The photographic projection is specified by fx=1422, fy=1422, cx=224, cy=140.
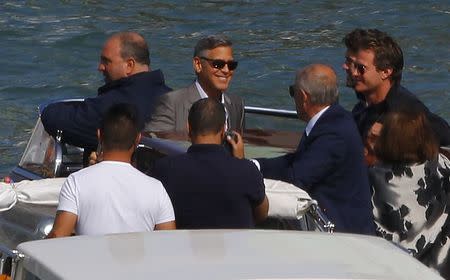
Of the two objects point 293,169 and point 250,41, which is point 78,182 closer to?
point 293,169

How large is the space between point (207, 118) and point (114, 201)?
0.53 metres

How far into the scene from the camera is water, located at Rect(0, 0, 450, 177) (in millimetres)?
15133

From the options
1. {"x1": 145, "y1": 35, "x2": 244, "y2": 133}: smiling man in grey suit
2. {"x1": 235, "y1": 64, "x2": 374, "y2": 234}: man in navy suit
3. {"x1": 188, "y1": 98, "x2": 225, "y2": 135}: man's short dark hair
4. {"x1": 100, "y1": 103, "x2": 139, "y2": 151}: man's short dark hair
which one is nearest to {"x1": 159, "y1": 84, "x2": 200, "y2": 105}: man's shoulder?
{"x1": 145, "y1": 35, "x2": 244, "y2": 133}: smiling man in grey suit

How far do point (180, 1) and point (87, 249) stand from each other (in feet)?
47.3

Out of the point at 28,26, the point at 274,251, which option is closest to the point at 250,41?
the point at 28,26

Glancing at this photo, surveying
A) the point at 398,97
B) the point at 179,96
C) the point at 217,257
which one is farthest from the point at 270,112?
the point at 217,257

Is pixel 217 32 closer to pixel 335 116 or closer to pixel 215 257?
pixel 335 116

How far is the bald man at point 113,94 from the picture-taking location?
677cm

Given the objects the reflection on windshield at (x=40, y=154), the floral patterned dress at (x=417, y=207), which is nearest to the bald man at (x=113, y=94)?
the reflection on windshield at (x=40, y=154)

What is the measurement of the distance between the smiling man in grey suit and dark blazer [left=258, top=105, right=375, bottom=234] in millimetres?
831

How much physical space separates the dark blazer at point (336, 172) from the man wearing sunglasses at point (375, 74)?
509mm

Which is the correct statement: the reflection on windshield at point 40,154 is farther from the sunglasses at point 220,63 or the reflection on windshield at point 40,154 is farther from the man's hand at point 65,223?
the man's hand at point 65,223

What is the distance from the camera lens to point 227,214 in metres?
5.38

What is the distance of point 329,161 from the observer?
235 inches
